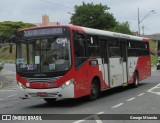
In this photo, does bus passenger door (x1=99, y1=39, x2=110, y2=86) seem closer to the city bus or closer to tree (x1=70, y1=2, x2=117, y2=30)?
the city bus

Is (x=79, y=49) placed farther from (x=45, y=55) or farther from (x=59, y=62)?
(x=45, y=55)

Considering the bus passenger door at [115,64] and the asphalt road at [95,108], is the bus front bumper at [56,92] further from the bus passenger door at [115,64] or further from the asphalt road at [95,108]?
the bus passenger door at [115,64]

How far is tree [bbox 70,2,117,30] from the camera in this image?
7394 cm

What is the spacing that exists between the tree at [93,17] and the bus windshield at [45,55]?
57.7 metres

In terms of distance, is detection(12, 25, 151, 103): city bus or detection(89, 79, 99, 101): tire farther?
detection(89, 79, 99, 101): tire

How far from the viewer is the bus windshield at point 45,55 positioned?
14984 millimetres

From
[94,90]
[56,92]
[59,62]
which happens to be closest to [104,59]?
[94,90]

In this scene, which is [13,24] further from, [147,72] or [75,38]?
[75,38]

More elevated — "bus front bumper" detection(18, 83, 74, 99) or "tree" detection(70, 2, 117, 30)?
"tree" detection(70, 2, 117, 30)

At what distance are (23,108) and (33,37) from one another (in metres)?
2.56

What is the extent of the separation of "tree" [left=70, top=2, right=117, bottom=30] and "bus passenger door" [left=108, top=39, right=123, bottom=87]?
53.2 meters

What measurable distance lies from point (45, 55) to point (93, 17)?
6066 centimetres

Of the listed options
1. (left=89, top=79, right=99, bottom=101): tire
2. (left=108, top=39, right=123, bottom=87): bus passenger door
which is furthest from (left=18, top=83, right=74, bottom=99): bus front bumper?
(left=108, top=39, right=123, bottom=87): bus passenger door

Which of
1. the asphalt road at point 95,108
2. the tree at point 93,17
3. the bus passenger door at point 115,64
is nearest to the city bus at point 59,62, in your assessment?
the asphalt road at point 95,108
